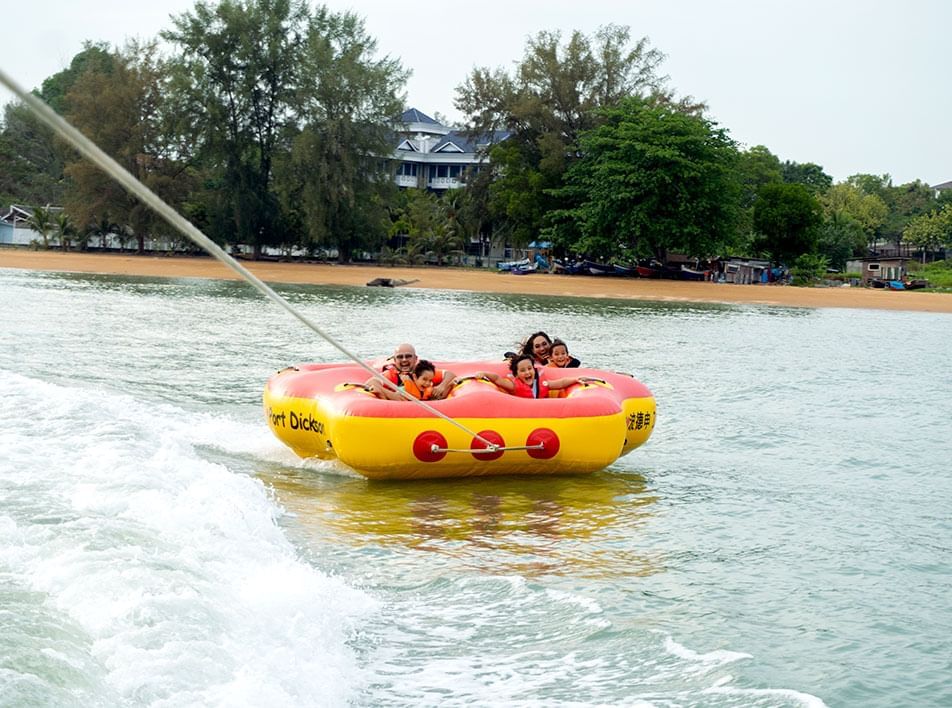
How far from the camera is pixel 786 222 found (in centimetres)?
4594

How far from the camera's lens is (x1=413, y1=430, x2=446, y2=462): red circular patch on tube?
7.84m

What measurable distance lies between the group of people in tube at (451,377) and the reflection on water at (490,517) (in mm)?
681

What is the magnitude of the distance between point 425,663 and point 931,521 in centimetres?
443

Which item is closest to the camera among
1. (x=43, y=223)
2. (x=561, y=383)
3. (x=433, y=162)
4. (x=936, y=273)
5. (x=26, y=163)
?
(x=561, y=383)

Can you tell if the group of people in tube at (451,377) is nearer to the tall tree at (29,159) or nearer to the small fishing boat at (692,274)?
the small fishing boat at (692,274)

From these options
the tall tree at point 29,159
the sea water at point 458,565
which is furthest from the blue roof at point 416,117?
the sea water at point 458,565

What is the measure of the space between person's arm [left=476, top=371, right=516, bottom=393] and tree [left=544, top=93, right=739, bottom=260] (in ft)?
103

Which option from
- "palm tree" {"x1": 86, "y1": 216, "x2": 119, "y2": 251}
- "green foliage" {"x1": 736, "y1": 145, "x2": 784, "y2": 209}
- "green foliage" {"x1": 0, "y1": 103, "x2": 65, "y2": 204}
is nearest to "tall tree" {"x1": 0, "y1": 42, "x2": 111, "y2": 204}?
"green foliage" {"x1": 0, "y1": 103, "x2": 65, "y2": 204}

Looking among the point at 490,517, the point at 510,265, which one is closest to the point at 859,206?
the point at 510,265

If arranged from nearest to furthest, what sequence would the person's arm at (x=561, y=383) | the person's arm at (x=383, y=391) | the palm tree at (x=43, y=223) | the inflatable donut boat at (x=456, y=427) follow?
the inflatable donut boat at (x=456, y=427) < the person's arm at (x=383, y=391) < the person's arm at (x=561, y=383) < the palm tree at (x=43, y=223)

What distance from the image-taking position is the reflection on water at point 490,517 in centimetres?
630

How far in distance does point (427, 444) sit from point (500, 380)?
1027 mm

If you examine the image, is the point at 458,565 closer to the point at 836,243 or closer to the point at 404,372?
the point at 404,372

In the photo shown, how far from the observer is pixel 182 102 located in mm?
42250
